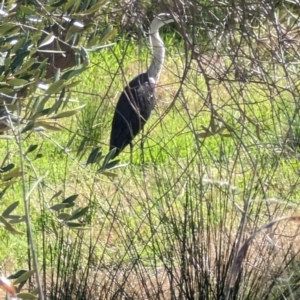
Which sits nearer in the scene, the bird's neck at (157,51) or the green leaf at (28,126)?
the green leaf at (28,126)

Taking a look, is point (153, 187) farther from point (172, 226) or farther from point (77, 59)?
point (77, 59)

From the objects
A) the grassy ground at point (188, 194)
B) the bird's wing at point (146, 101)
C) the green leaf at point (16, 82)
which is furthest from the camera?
the bird's wing at point (146, 101)

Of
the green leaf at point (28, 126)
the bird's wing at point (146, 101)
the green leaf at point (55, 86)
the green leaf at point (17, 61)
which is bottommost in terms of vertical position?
the bird's wing at point (146, 101)

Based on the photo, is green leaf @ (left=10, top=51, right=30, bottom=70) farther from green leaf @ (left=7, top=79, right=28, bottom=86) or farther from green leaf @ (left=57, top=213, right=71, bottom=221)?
green leaf @ (left=57, top=213, right=71, bottom=221)

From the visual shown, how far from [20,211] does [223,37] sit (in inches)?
94.0

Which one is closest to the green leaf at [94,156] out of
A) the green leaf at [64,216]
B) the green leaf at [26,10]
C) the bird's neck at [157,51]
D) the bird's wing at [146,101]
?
the green leaf at [64,216]

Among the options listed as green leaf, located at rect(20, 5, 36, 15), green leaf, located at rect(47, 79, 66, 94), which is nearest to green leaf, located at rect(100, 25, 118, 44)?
green leaf, located at rect(20, 5, 36, 15)

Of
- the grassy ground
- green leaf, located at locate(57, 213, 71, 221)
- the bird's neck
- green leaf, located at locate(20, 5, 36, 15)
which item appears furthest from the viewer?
the bird's neck

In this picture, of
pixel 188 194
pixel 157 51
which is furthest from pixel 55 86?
pixel 157 51

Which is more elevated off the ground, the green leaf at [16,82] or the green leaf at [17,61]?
the green leaf at [17,61]

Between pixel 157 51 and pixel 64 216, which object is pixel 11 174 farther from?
pixel 157 51

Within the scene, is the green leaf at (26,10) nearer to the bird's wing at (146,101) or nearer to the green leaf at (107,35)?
the green leaf at (107,35)

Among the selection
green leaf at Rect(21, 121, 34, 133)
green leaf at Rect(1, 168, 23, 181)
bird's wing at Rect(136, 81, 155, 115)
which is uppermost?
green leaf at Rect(21, 121, 34, 133)

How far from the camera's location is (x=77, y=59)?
2.16m
